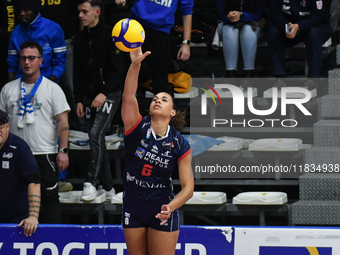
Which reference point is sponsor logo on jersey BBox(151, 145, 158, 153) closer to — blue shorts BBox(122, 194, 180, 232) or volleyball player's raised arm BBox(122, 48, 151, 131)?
volleyball player's raised arm BBox(122, 48, 151, 131)

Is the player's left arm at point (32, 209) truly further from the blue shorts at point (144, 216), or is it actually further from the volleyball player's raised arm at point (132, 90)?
the volleyball player's raised arm at point (132, 90)

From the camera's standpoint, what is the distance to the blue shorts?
4384 millimetres

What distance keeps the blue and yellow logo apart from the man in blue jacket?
2.77 metres

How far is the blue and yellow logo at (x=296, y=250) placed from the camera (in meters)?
5.26

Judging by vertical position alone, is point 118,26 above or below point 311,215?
above

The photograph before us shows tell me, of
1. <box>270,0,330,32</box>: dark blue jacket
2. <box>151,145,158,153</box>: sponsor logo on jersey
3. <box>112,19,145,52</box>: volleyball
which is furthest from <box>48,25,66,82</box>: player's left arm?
<box>151,145,158,153</box>: sponsor logo on jersey

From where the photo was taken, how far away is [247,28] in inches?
293

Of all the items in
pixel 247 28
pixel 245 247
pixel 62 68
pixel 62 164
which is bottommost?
pixel 245 247

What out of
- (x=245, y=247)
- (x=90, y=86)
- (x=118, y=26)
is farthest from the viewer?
(x=90, y=86)

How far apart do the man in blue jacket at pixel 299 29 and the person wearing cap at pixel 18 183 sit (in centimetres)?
347

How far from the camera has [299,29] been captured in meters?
7.31

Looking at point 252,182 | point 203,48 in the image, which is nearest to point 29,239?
point 252,182

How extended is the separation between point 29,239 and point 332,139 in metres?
3.71

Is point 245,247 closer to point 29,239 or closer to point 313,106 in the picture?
point 29,239
